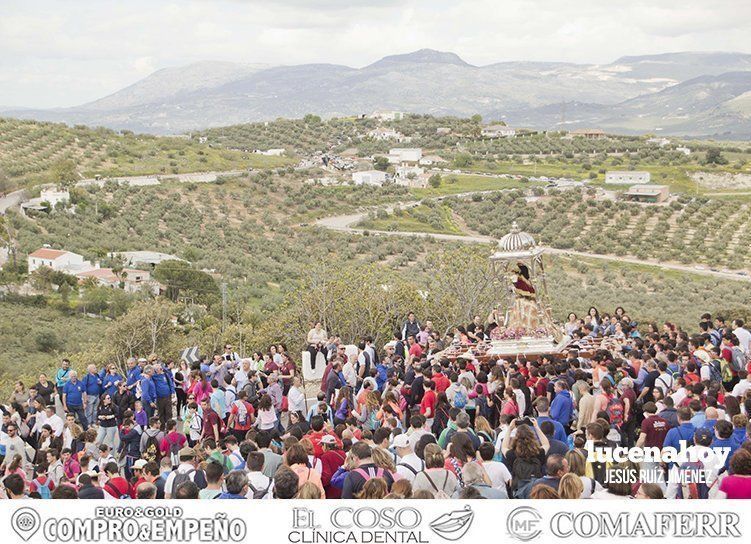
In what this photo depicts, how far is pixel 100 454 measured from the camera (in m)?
8.27

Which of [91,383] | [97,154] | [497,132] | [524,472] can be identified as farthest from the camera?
[497,132]

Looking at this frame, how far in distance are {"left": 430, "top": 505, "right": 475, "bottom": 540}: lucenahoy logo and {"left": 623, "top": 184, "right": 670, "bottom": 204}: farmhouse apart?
227 ft

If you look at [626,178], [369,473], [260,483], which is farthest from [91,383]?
[626,178]

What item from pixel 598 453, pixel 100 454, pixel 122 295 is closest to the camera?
pixel 598 453

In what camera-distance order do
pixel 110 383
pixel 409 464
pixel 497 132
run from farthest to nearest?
pixel 497 132 → pixel 110 383 → pixel 409 464

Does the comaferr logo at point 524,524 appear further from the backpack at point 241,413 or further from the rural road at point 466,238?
the rural road at point 466,238

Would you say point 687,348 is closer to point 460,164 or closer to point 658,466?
point 658,466

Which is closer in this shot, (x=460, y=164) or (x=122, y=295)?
(x=122, y=295)

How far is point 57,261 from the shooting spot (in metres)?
47.3

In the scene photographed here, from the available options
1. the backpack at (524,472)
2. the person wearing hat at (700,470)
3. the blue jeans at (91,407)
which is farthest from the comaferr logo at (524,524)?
the blue jeans at (91,407)

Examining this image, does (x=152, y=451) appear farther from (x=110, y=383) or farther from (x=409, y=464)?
(x=110, y=383)

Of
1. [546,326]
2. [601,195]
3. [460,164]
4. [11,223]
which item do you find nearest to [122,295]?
[11,223]

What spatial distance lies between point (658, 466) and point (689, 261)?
49632mm

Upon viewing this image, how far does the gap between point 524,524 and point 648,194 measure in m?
70.9
